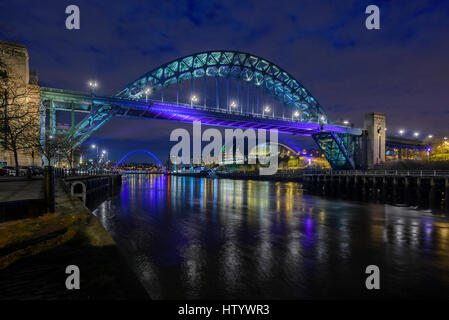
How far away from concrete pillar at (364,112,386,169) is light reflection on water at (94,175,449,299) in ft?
140

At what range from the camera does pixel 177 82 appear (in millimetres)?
46062

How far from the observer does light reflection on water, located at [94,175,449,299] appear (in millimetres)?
5930

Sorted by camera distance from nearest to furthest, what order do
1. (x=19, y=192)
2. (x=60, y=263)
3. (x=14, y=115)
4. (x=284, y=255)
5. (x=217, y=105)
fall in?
(x=60, y=263) < (x=284, y=255) < (x=19, y=192) < (x=14, y=115) < (x=217, y=105)

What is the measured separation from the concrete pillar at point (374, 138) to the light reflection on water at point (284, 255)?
4269 centimetres

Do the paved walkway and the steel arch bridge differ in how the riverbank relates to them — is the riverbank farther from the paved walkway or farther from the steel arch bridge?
the steel arch bridge

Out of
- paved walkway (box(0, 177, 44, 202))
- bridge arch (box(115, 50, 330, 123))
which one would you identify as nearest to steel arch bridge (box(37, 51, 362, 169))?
bridge arch (box(115, 50, 330, 123))

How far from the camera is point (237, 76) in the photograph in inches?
2080

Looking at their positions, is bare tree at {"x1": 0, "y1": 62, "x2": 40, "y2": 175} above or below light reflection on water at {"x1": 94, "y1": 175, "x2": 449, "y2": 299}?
above

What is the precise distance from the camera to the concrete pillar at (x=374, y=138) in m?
53.6

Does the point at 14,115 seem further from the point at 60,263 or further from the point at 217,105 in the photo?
the point at 217,105

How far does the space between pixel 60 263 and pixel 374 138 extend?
59.1 meters

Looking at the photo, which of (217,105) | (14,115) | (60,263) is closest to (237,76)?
(217,105)

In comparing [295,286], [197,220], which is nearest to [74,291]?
[295,286]
